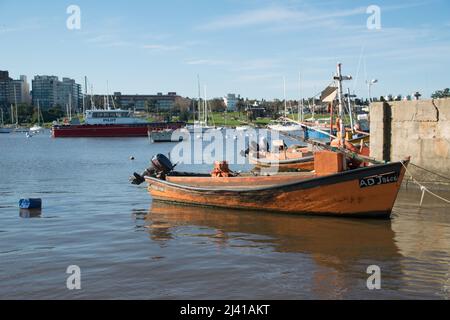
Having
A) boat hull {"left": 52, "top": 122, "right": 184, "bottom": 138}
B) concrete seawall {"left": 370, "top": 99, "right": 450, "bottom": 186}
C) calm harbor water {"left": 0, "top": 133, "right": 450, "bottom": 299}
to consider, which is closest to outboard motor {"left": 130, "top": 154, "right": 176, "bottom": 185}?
calm harbor water {"left": 0, "top": 133, "right": 450, "bottom": 299}

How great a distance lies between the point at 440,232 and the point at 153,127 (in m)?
77.0

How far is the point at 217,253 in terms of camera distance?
10.6 meters

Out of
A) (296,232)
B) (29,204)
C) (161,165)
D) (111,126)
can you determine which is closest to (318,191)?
(296,232)

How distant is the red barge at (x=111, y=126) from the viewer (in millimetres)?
88938

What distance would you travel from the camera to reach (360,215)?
13.5 metres

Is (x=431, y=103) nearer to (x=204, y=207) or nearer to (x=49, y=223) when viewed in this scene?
(x=204, y=207)

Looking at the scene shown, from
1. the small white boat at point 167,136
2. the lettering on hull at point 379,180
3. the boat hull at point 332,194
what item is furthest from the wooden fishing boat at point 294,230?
the small white boat at point 167,136

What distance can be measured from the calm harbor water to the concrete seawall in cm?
131

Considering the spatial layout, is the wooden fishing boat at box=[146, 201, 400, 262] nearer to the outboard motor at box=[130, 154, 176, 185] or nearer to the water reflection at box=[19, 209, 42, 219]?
the outboard motor at box=[130, 154, 176, 185]

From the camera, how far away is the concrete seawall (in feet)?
55.1

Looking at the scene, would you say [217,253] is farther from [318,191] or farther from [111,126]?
[111,126]
